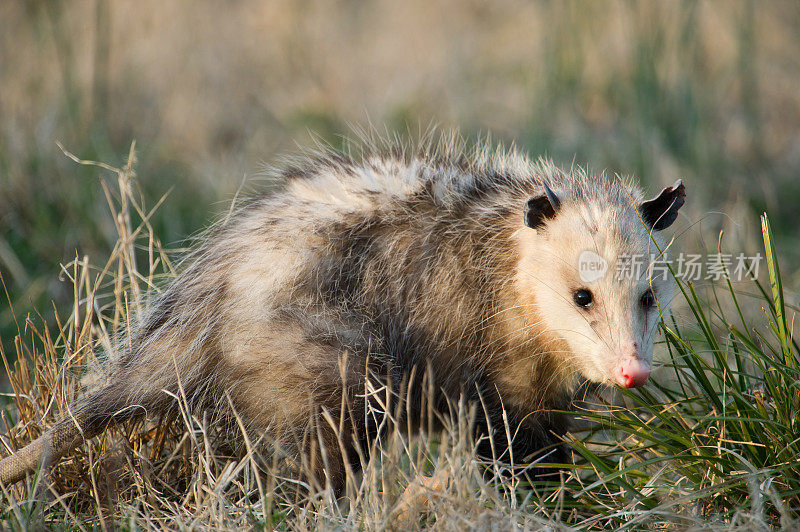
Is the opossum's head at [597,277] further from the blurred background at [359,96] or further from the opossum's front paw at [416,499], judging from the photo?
the blurred background at [359,96]

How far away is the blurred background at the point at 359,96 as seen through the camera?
3.94 meters

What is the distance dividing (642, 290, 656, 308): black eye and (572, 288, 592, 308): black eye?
0.14 meters

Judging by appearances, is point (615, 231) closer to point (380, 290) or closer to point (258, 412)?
point (380, 290)

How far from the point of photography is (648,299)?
207 centimetres

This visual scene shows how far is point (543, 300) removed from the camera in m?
2.15

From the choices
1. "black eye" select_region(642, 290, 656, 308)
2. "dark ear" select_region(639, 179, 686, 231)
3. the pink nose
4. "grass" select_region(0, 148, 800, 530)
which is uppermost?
"dark ear" select_region(639, 179, 686, 231)

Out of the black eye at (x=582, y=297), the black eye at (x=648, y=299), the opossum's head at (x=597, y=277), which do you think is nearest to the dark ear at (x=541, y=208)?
the opossum's head at (x=597, y=277)

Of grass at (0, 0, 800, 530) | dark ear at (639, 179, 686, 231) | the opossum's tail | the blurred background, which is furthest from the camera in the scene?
the blurred background

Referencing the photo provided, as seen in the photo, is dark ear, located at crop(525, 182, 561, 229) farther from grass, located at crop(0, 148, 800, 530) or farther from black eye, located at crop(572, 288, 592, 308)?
grass, located at crop(0, 148, 800, 530)

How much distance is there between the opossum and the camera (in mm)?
2074

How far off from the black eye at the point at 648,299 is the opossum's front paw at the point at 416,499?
70cm

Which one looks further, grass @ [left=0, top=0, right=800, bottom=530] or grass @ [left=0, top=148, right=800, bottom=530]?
grass @ [left=0, top=0, right=800, bottom=530]

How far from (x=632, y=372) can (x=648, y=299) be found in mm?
276

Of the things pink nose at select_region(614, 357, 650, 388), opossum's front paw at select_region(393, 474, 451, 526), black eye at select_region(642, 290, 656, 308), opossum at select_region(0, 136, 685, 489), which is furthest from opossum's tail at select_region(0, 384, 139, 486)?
black eye at select_region(642, 290, 656, 308)
